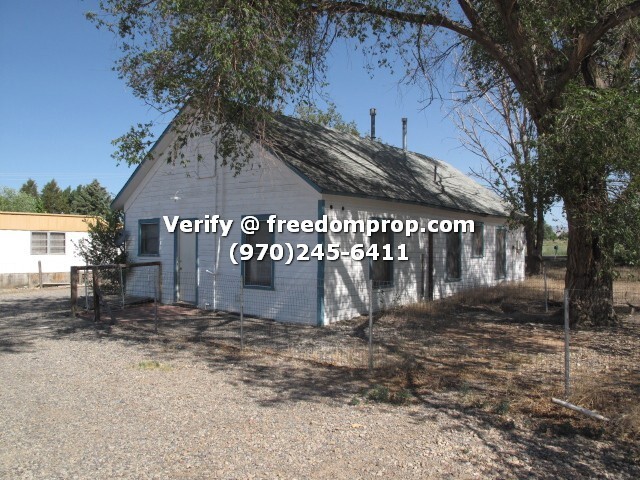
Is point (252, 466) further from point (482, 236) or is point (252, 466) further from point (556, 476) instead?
point (482, 236)

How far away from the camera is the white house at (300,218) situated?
1186 centimetres

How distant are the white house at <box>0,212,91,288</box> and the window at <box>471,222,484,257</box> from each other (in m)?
15.5

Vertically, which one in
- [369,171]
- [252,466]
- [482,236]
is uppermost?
[369,171]

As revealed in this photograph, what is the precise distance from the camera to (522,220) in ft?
34.8

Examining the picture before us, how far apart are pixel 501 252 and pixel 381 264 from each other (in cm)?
873

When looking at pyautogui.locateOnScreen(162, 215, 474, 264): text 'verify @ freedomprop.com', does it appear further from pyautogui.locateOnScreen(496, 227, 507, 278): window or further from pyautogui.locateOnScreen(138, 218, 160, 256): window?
pyautogui.locateOnScreen(496, 227, 507, 278): window

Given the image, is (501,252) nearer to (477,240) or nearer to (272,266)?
(477,240)

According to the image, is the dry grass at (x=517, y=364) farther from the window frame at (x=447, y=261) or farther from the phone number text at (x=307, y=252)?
the window frame at (x=447, y=261)

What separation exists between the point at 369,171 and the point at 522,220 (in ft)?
16.4

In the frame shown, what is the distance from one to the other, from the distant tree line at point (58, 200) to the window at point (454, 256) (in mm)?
11043

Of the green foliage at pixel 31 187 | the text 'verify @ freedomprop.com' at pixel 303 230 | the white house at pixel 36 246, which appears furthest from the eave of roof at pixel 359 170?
the green foliage at pixel 31 187

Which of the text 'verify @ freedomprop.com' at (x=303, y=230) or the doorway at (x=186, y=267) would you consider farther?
the doorway at (x=186, y=267)

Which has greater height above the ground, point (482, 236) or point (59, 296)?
point (482, 236)

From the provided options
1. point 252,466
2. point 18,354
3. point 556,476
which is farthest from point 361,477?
point 18,354
